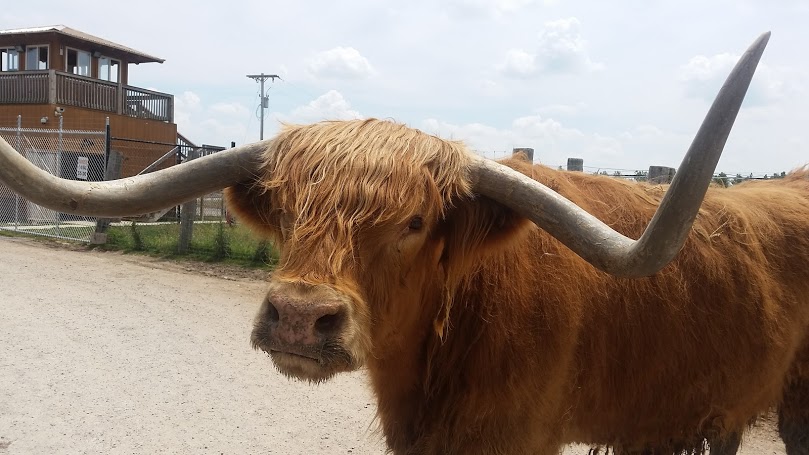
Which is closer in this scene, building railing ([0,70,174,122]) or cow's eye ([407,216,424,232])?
cow's eye ([407,216,424,232])

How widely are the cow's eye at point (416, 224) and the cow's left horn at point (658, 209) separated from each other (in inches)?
12.2

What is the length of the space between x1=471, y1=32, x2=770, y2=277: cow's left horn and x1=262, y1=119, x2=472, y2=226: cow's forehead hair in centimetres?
16

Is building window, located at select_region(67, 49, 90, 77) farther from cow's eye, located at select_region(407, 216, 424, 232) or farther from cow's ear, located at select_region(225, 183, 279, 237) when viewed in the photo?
cow's eye, located at select_region(407, 216, 424, 232)

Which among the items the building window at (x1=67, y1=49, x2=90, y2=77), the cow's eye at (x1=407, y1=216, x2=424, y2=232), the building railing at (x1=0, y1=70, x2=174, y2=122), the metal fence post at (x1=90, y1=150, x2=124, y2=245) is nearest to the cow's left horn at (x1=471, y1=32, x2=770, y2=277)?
the cow's eye at (x1=407, y1=216, x2=424, y2=232)

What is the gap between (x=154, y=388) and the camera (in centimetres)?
548

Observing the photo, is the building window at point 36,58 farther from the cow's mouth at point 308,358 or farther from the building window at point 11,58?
the cow's mouth at point 308,358

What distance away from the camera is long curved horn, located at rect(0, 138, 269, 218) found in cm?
244

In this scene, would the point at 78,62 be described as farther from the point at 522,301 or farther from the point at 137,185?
the point at 522,301

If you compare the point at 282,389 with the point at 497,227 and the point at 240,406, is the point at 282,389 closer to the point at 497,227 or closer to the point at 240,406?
the point at 240,406

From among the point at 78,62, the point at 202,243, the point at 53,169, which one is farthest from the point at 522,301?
the point at 78,62

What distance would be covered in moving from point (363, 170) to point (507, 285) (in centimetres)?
91

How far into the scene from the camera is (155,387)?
5.51 metres

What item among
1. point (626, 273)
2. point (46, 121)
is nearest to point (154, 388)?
point (626, 273)

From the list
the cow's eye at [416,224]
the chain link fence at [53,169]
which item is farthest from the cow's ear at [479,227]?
the chain link fence at [53,169]
